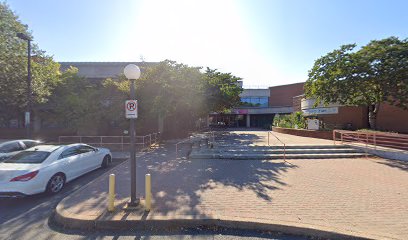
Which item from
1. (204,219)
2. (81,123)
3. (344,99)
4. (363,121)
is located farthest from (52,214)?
(363,121)

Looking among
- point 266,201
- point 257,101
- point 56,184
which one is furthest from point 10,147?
point 257,101

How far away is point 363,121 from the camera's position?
1781 centimetres

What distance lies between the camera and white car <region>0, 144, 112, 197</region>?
5213 millimetres

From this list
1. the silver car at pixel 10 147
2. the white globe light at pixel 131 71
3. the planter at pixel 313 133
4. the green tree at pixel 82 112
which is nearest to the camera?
the white globe light at pixel 131 71

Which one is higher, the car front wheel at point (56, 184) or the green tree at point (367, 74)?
the green tree at point (367, 74)

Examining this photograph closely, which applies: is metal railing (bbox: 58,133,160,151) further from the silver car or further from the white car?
the white car

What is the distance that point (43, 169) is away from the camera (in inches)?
228

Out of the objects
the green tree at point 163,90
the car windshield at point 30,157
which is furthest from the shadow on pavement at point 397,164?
the car windshield at point 30,157

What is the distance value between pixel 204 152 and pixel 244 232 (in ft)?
24.1

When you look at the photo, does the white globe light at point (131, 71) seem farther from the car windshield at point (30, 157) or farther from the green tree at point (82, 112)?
the green tree at point (82, 112)

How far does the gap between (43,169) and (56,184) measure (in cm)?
67

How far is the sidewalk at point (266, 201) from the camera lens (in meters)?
3.98

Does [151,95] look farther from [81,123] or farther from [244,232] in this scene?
[244,232]

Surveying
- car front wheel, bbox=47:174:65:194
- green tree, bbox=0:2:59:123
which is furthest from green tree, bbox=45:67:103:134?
car front wheel, bbox=47:174:65:194
